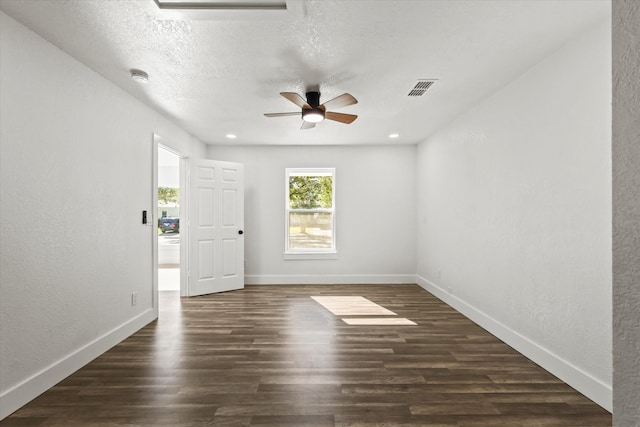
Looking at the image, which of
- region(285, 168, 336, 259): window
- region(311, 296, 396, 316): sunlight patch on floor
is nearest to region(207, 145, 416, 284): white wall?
region(285, 168, 336, 259): window

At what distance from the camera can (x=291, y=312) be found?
4.04 meters

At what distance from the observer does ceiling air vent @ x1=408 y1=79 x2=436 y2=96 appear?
10.0 ft

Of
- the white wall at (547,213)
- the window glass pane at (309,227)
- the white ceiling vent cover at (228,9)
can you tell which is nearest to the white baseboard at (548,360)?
the white wall at (547,213)

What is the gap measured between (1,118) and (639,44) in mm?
2927

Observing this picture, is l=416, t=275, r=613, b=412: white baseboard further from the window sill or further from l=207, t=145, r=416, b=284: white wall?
the window sill

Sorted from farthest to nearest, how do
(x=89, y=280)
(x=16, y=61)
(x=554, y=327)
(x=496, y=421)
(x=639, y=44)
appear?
(x=89, y=280), (x=554, y=327), (x=16, y=61), (x=496, y=421), (x=639, y=44)

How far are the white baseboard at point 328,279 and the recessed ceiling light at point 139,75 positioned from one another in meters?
3.69

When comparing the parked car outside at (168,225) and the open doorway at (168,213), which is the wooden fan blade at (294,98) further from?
the parked car outside at (168,225)

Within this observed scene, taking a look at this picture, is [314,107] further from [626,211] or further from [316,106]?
[626,211]

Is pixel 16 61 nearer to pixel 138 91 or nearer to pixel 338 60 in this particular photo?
pixel 138 91

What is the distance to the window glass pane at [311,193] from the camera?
5922 mm

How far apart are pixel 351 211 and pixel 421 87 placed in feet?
9.66

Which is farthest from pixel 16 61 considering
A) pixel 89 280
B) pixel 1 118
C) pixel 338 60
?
pixel 338 60

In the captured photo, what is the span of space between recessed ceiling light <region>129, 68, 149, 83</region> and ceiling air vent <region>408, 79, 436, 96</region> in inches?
97.7
